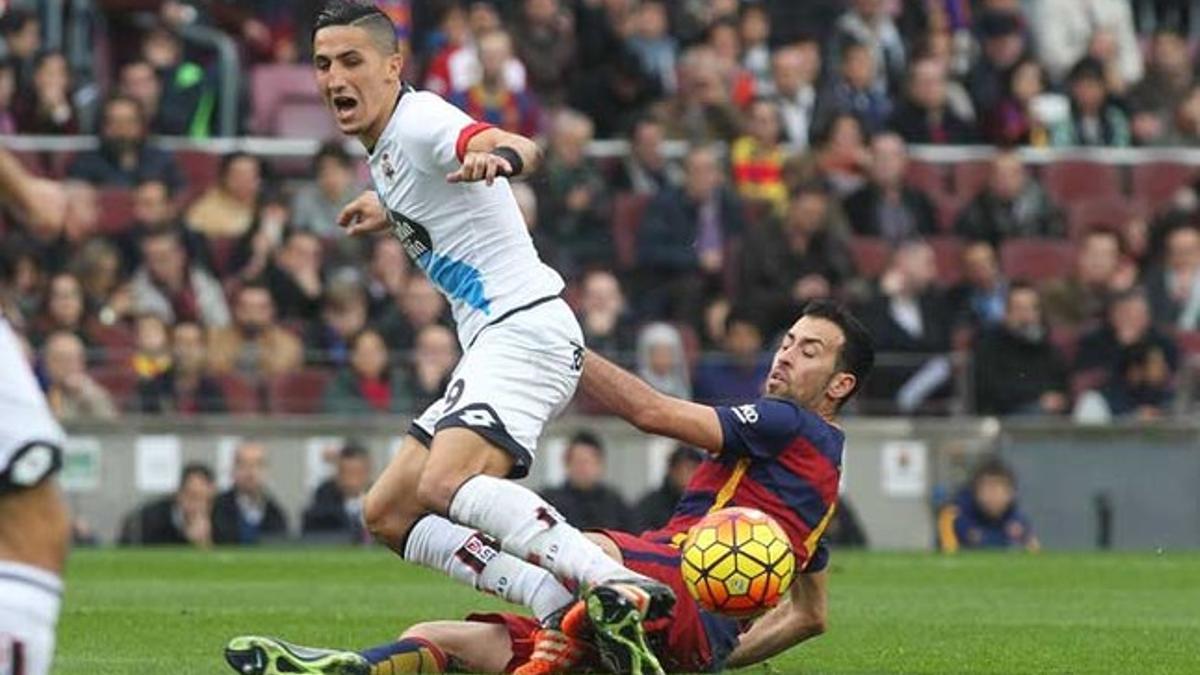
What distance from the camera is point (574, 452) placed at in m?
20.2

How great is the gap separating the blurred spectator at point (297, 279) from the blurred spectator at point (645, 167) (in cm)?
322

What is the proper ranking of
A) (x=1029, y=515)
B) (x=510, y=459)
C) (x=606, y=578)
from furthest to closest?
(x=1029, y=515)
(x=510, y=459)
(x=606, y=578)

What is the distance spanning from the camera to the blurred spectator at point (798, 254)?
75.4 ft

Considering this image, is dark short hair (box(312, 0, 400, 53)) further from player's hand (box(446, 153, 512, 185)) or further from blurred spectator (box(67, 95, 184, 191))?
blurred spectator (box(67, 95, 184, 191))

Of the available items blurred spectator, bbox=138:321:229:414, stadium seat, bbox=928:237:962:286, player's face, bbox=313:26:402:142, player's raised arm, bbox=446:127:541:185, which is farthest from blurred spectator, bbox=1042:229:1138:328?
player's raised arm, bbox=446:127:541:185

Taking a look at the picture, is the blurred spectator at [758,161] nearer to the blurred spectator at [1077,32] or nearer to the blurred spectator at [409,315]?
the blurred spectator at [409,315]

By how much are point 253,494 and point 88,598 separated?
20.1 feet

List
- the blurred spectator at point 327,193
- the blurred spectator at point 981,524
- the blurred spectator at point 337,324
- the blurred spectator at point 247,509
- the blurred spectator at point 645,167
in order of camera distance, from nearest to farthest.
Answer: the blurred spectator at point 247,509 < the blurred spectator at point 337,324 < the blurred spectator at point 981,524 < the blurred spectator at point 327,193 < the blurred spectator at point 645,167

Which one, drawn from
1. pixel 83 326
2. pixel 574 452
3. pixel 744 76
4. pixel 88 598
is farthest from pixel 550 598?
pixel 744 76

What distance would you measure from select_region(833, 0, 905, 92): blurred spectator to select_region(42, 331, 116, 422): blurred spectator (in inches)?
337

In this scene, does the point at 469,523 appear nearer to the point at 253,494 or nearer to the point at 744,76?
the point at 253,494

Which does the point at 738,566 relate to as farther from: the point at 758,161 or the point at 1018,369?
the point at 758,161

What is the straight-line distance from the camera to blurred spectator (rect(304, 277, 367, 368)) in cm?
2120

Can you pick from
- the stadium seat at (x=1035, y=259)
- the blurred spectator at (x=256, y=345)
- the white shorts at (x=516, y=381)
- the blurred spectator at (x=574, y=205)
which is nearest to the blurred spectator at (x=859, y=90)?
the stadium seat at (x=1035, y=259)
